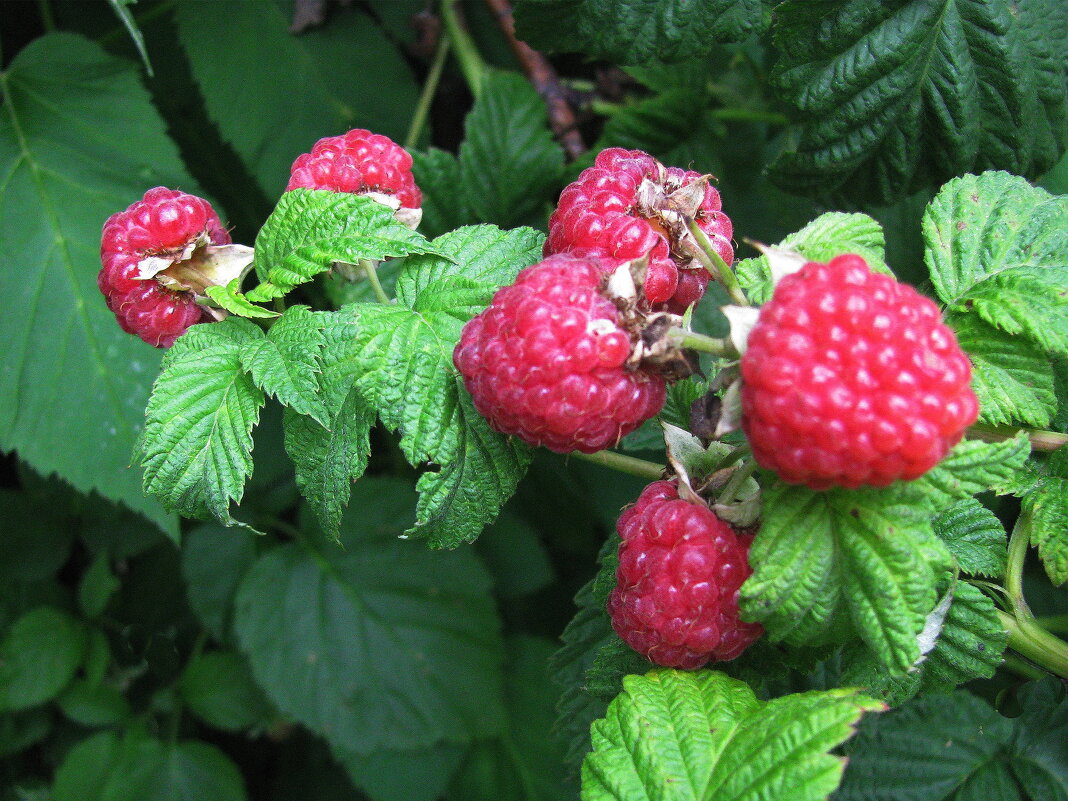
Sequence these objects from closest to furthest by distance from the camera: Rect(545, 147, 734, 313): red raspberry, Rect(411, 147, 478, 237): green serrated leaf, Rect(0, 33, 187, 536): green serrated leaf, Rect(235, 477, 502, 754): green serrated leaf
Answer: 1. Rect(545, 147, 734, 313): red raspberry
2. Rect(0, 33, 187, 536): green serrated leaf
3. Rect(411, 147, 478, 237): green serrated leaf
4. Rect(235, 477, 502, 754): green serrated leaf

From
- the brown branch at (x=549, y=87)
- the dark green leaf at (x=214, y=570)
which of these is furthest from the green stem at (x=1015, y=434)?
the dark green leaf at (x=214, y=570)

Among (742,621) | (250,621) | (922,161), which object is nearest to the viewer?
(742,621)

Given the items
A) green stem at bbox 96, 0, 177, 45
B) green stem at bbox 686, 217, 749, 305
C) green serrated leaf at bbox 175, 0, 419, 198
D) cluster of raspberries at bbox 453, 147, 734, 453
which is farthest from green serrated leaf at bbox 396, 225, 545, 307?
green stem at bbox 96, 0, 177, 45

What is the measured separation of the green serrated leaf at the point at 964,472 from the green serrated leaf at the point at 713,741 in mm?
207

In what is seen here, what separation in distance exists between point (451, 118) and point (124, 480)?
1.10 metres

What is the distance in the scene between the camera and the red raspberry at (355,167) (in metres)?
1.03

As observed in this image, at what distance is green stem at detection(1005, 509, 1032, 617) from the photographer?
37.5 inches

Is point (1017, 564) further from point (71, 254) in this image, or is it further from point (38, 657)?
point (38, 657)

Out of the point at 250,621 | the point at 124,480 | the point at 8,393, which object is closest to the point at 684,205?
the point at 124,480

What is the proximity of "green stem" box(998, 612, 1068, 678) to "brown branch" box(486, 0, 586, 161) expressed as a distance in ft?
3.89

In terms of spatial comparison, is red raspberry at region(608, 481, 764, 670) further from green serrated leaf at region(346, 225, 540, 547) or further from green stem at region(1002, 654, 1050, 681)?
green stem at region(1002, 654, 1050, 681)

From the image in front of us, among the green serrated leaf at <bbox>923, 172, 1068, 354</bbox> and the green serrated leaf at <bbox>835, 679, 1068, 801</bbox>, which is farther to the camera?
the green serrated leaf at <bbox>835, 679, 1068, 801</bbox>

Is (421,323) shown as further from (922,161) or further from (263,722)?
(263,722)

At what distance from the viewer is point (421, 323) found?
3.00 ft
